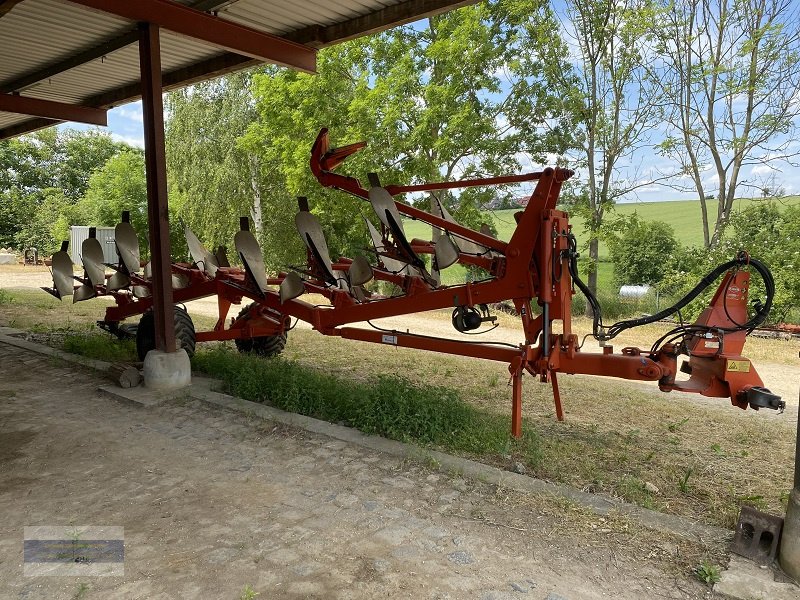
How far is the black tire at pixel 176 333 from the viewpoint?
271 inches

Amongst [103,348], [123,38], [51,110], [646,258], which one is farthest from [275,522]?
[646,258]

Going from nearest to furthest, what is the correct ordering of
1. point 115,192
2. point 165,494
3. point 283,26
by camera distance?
1. point 165,494
2. point 283,26
3. point 115,192

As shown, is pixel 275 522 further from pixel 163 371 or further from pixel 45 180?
pixel 45 180

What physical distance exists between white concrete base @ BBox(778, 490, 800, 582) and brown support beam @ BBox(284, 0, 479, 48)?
4697 millimetres

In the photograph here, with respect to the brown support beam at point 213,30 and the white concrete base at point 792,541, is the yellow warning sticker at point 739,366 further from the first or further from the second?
the brown support beam at point 213,30

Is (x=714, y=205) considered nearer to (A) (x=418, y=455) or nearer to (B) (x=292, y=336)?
(B) (x=292, y=336)

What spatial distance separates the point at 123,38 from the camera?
7.24 m

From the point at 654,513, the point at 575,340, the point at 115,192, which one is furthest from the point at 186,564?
the point at 115,192

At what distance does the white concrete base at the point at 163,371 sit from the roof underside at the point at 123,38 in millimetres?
3360

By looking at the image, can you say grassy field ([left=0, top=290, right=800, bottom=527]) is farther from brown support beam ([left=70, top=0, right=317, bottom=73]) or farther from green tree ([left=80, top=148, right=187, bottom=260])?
green tree ([left=80, top=148, right=187, bottom=260])

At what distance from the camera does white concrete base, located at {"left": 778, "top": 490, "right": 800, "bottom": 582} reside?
107 inches

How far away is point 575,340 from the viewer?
4355mm

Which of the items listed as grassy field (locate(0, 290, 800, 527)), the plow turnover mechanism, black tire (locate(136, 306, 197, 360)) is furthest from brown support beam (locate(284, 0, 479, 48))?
grassy field (locate(0, 290, 800, 527))

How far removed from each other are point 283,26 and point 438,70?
29.2 ft
